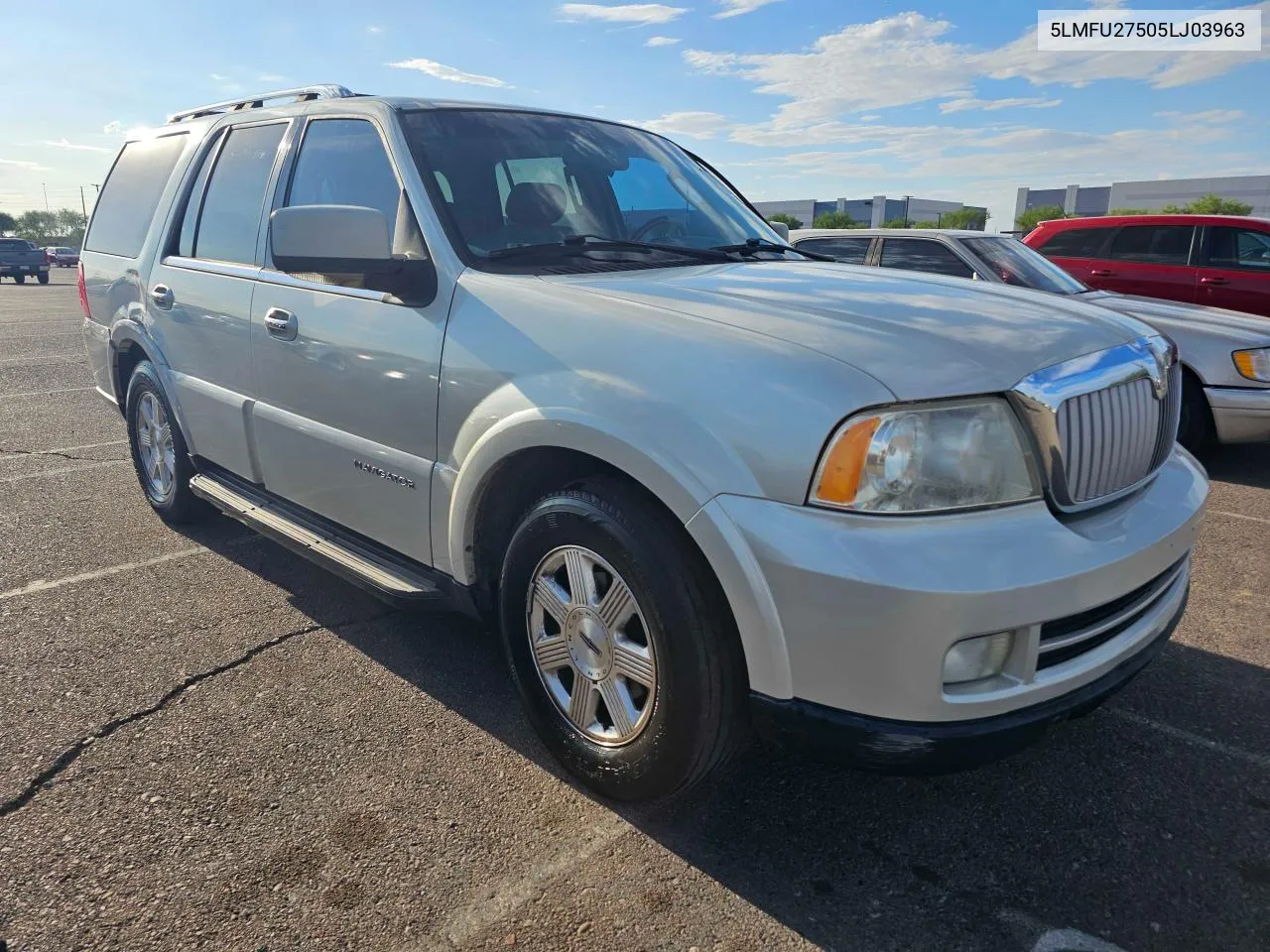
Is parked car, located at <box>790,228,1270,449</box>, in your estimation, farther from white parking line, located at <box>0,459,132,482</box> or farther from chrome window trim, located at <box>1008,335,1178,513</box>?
white parking line, located at <box>0,459,132,482</box>

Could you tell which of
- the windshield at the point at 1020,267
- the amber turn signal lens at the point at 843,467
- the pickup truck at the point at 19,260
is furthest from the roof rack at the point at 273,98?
the pickup truck at the point at 19,260

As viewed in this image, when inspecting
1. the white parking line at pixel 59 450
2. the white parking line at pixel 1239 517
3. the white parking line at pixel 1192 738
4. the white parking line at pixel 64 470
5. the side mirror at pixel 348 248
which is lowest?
the white parking line at pixel 1192 738

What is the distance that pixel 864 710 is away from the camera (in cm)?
193

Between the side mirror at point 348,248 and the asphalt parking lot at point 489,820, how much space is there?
1394 mm

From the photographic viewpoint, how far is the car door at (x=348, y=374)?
2773 mm

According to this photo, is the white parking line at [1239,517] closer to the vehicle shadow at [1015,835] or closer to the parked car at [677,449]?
the vehicle shadow at [1015,835]

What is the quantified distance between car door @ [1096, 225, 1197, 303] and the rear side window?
8.72 meters

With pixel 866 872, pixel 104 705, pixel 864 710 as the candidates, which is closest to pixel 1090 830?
pixel 866 872

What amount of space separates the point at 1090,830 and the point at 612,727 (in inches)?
50.8

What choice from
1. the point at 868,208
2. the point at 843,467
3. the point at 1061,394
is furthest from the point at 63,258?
the point at 1061,394

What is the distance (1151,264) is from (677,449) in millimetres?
9235

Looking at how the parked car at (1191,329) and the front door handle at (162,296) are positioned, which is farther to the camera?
the parked car at (1191,329)

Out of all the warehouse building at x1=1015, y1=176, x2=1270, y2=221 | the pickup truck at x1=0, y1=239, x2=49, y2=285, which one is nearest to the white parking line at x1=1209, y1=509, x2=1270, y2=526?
the pickup truck at x1=0, y1=239, x2=49, y2=285

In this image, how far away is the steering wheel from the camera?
3266mm
